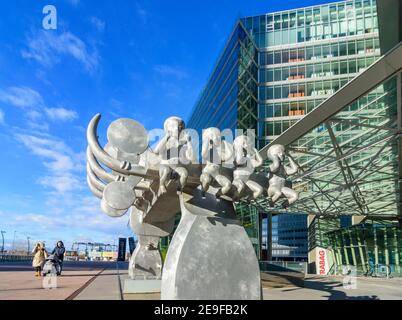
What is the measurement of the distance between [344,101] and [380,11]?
15.7ft

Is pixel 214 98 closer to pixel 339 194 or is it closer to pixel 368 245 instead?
pixel 339 194

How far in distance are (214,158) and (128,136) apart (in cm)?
158

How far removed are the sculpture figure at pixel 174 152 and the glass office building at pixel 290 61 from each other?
31.4 m

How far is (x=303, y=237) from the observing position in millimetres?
89688

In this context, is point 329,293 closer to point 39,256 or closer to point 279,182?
point 279,182

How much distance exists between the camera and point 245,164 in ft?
23.9

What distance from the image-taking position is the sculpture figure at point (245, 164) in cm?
699

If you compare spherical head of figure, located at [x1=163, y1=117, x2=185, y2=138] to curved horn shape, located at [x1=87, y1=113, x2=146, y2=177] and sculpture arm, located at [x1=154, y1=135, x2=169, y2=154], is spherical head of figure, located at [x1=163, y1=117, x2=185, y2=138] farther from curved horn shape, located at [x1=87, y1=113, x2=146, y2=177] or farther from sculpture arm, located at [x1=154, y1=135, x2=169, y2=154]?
curved horn shape, located at [x1=87, y1=113, x2=146, y2=177]

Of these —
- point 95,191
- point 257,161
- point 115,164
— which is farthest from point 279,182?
point 95,191

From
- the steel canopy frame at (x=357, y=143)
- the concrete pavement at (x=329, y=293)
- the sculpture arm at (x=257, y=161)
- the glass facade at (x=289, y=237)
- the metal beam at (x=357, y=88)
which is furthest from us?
the glass facade at (x=289, y=237)

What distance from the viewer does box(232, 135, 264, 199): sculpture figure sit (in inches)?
275

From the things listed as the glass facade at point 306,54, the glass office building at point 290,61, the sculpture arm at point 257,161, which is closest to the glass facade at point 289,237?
the glass office building at point 290,61

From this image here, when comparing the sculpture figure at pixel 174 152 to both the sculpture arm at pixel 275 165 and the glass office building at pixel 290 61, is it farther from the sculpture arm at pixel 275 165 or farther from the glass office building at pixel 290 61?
the glass office building at pixel 290 61
